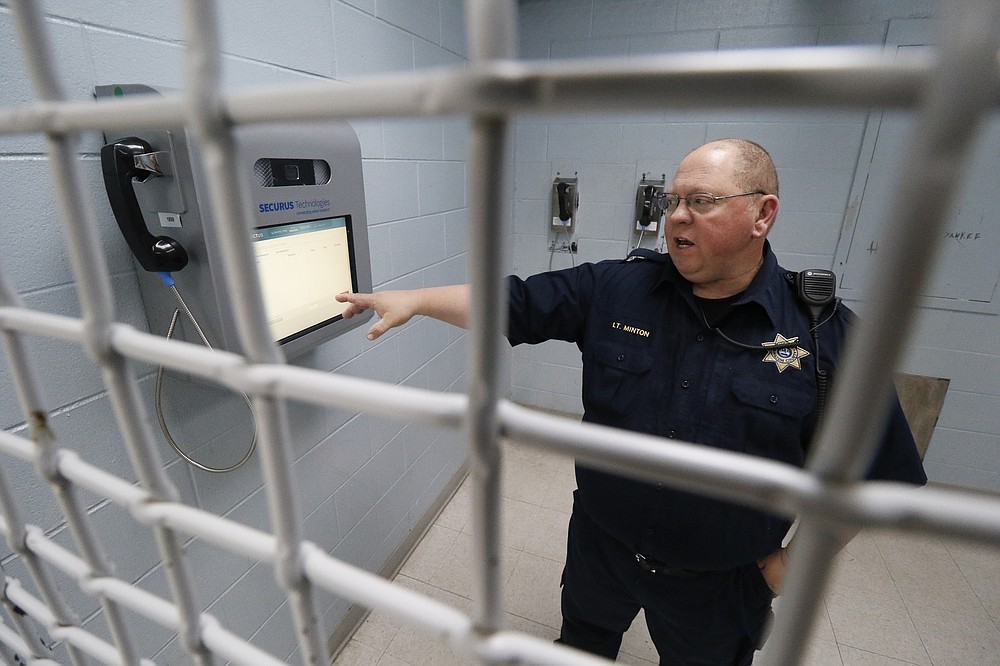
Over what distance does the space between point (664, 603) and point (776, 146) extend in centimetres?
225

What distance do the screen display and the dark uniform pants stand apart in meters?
1.01

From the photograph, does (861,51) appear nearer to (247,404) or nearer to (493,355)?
(493,355)

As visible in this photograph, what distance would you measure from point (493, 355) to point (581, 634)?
1623 millimetres

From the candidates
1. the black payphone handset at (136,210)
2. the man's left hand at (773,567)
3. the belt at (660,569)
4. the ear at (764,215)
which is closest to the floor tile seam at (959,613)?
the man's left hand at (773,567)

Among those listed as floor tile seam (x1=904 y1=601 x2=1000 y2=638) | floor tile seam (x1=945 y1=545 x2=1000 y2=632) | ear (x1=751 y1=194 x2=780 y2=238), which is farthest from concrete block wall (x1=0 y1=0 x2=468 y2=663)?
floor tile seam (x1=945 y1=545 x2=1000 y2=632)

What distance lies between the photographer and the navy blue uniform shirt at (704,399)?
112 cm

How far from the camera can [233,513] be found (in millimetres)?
1267

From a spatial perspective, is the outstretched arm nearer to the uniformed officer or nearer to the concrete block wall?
the uniformed officer

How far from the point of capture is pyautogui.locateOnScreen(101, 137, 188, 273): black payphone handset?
2.77 feet

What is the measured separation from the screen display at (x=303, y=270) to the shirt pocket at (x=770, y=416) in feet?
3.67

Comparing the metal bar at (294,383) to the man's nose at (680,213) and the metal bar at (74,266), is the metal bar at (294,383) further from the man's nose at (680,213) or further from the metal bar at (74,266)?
the man's nose at (680,213)

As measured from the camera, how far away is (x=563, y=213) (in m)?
2.79

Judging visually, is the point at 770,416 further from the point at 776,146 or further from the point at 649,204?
the point at 776,146

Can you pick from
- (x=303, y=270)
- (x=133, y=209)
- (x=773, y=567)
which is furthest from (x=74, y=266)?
(x=773, y=567)
